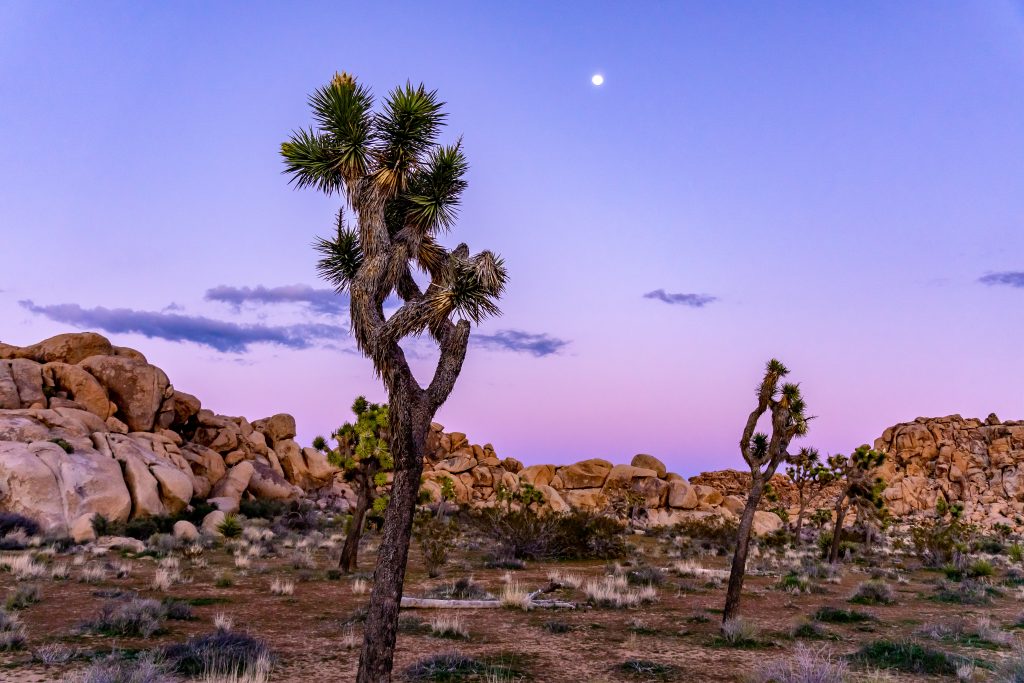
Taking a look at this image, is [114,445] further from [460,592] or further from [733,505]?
[733,505]

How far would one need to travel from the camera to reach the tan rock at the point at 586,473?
2569 inches

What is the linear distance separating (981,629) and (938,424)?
90.9 meters

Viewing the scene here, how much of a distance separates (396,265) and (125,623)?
808cm

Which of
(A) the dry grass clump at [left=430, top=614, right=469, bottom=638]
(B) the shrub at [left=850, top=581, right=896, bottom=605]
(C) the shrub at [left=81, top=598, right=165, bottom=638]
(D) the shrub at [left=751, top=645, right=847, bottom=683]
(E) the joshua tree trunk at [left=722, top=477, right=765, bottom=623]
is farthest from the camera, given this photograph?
(B) the shrub at [left=850, top=581, right=896, bottom=605]

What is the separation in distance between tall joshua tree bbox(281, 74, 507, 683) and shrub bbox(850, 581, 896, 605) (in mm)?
15990

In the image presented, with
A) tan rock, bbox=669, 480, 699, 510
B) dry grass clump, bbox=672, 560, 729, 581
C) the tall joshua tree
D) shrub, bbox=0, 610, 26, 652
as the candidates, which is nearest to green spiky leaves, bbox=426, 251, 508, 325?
the tall joshua tree

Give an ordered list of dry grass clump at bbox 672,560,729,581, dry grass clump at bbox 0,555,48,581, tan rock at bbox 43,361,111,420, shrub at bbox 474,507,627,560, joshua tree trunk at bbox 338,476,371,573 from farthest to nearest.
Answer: tan rock at bbox 43,361,111,420
shrub at bbox 474,507,627,560
dry grass clump at bbox 672,560,729,581
joshua tree trunk at bbox 338,476,371,573
dry grass clump at bbox 0,555,48,581

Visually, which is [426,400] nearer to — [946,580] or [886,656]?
[886,656]

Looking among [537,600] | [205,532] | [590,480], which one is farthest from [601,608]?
[590,480]

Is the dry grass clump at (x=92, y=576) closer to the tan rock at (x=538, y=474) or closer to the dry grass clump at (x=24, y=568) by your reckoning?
the dry grass clump at (x=24, y=568)

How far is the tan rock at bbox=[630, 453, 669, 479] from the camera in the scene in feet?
218

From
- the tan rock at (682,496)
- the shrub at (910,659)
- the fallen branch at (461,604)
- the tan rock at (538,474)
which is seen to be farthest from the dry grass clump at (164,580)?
the tan rock at (682,496)

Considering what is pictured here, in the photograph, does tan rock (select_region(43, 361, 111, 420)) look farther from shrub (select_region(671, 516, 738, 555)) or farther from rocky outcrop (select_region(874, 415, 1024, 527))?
rocky outcrop (select_region(874, 415, 1024, 527))

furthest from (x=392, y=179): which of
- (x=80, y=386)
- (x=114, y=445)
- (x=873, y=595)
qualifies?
(x=80, y=386)
